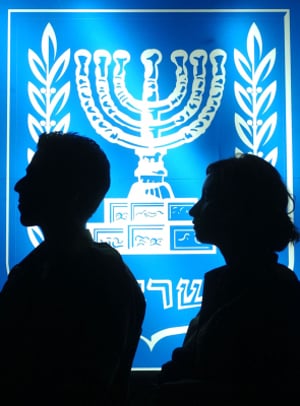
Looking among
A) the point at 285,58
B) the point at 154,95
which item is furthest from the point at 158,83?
the point at 285,58

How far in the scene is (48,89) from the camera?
5.97ft

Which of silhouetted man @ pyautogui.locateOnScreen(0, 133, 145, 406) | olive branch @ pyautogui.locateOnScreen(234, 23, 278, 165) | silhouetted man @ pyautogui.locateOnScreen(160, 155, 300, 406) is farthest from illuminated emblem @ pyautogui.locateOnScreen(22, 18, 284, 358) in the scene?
silhouetted man @ pyautogui.locateOnScreen(0, 133, 145, 406)

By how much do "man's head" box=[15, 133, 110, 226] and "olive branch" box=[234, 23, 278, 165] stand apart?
2.72ft

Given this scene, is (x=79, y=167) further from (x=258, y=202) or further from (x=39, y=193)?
(x=258, y=202)

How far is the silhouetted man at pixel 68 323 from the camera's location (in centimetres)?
99

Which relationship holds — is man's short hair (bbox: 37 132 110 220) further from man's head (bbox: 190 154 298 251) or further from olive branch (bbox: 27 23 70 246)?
olive branch (bbox: 27 23 70 246)

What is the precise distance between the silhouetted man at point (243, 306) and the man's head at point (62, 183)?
0.84 feet

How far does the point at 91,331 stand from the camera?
100 centimetres

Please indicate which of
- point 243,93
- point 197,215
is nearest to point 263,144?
point 243,93

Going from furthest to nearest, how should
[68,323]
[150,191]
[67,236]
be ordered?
[150,191]
[67,236]
[68,323]

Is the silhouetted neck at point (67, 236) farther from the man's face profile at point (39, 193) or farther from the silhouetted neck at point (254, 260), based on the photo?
the silhouetted neck at point (254, 260)

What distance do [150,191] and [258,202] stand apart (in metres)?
0.71

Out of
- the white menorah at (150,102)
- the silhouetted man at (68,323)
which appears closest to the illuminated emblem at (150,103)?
the white menorah at (150,102)

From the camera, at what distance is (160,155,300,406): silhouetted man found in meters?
0.98
